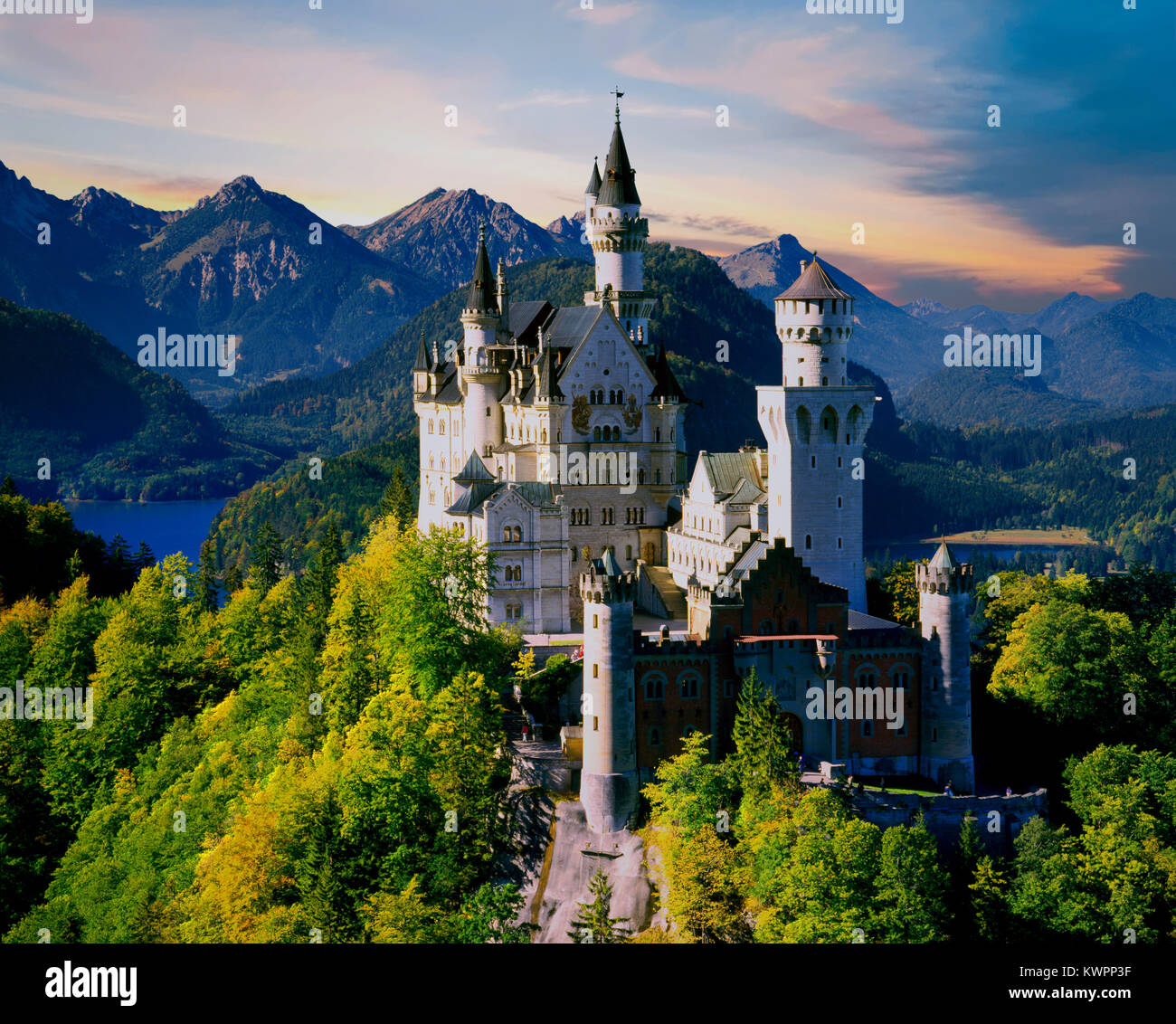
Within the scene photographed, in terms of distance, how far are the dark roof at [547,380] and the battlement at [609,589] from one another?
32208 mm

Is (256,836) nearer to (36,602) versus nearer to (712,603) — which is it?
(712,603)

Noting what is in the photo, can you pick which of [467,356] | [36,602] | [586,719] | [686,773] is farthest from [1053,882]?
[36,602]

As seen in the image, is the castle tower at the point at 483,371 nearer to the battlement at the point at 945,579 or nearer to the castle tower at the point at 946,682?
the battlement at the point at 945,579

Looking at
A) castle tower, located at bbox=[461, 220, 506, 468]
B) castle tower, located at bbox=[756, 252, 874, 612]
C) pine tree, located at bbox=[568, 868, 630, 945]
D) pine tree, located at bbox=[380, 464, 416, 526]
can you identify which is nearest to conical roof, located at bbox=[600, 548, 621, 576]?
pine tree, located at bbox=[568, 868, 630, 945]

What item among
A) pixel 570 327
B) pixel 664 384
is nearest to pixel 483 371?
pixel 570 327

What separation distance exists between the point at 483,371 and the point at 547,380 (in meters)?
8.27

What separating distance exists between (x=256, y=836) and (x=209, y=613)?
42360mm

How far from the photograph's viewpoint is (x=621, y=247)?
108 m

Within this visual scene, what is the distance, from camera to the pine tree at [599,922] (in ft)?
205

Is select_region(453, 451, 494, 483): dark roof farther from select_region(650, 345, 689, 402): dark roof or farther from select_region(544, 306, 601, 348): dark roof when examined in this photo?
select_region(650, 345, 689, 402): dark roof

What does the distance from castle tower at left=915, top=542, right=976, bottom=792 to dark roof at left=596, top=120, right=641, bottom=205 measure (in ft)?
153

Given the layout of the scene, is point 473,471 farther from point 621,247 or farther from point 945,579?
point 945,579

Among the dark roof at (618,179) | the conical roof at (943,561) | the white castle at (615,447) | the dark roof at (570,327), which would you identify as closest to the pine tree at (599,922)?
the white castle at (615,447)

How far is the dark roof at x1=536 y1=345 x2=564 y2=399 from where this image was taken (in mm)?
98312
